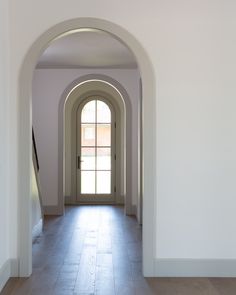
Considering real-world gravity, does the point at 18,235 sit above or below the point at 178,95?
below

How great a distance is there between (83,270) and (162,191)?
3.75 ft

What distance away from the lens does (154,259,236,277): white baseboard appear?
13.6 feet

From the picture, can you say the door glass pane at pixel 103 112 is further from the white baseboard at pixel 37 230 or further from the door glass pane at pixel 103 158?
the white baseboard at pixel 37 230

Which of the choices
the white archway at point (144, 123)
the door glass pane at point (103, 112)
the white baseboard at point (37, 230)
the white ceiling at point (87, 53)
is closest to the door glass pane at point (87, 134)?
the door glass pane at point (103, 112)

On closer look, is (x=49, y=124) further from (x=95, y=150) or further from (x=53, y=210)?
(x=95, y=150)

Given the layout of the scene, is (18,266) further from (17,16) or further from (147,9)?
(147,9)

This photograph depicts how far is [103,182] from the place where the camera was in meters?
9.91

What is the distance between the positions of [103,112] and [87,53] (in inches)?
122

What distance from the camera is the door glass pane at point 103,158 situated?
993 centimetres

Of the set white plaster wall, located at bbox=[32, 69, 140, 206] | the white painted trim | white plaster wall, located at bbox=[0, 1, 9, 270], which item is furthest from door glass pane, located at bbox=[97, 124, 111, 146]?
white plaster wall, located at bbox=[0, 1, 9, 270]

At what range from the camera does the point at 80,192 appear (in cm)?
989

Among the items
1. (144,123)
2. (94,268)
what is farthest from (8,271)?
(144,123)

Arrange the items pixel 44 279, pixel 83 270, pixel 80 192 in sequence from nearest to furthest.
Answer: pixel 44 279 < pixel 83 270 < pixel 80 192

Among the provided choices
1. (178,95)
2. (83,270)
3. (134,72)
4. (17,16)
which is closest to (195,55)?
(178,95)
